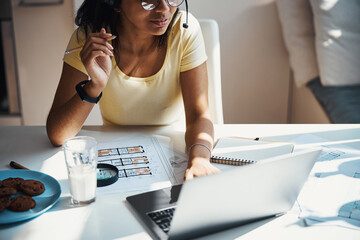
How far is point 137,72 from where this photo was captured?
1.28 meters

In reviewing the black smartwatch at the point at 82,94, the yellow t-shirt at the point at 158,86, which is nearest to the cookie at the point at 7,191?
the black smartwatch at the point at 82,94

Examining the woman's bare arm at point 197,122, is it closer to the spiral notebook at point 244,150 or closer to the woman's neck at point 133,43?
the spiral notebook at point 244,150

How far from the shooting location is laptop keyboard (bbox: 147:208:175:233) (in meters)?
0.69

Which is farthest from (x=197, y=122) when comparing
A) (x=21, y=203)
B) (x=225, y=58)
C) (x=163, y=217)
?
(x=225, y=58)

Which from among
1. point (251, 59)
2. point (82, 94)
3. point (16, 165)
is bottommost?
point (251, 59)

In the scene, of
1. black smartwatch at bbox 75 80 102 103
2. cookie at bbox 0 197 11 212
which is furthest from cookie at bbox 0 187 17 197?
black smartwatch at bbox 75 80 102 103

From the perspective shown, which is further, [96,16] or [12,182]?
[96,16]

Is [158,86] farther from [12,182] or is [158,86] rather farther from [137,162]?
[12,182]

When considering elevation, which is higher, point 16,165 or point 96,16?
point 96,16

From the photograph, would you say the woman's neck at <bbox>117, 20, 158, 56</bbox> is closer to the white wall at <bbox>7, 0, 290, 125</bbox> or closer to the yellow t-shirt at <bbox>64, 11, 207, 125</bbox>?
the yellow t-shirt at <bbox>64, 11, 207, 125</bbox>

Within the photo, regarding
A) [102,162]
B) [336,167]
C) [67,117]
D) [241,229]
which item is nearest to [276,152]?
[336,167]

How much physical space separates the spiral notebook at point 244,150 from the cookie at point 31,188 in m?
0.41

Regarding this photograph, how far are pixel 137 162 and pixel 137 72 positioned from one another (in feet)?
1.41

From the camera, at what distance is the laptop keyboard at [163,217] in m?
0.69
